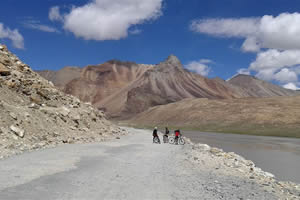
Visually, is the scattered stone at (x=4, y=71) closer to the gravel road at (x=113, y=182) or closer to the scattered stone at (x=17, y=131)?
the scattered stone at (x=17, y=131)

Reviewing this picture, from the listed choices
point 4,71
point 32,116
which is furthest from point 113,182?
point 4,71

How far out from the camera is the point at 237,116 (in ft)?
370

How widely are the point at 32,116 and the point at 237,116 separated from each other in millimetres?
95466

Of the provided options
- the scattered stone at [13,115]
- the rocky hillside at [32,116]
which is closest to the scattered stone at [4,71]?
the rocky hillside at [32,116]

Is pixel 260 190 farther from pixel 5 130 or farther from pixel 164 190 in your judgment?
pixel 5 130

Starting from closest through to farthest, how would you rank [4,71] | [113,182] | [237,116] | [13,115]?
[113,182] → [13,115] → [4,71] → [237,116]

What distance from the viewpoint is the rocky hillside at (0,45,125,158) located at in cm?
2311

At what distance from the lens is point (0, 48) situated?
38.7 metres

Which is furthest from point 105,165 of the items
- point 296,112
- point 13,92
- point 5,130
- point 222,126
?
point 296,112

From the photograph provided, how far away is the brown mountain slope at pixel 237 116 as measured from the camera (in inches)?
3642

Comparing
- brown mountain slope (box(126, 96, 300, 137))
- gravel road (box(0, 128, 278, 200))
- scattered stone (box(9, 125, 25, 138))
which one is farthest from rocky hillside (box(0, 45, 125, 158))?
brown mountain slope (box(126, 96, 300, 137))

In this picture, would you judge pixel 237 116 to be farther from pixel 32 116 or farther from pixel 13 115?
pixel 13 115

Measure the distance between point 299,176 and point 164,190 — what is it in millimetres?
13348

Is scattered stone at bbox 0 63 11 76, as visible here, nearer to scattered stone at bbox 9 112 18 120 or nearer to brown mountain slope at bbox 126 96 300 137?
scattered stone at bbox 9 112 18 120
